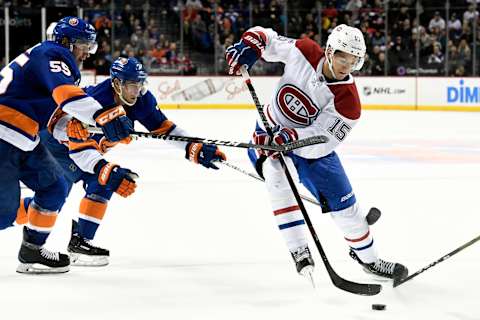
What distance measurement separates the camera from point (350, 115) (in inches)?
143

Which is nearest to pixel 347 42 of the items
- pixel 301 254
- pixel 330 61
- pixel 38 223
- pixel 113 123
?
pixel 330 61

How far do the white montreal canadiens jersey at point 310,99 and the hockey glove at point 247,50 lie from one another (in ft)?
0.14

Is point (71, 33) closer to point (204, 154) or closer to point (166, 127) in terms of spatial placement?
point (166, 127)

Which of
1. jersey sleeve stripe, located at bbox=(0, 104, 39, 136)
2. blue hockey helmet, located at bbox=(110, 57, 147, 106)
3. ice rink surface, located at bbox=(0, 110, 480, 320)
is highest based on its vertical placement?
blue hockey helmet, located at bbox=(110, 57, 147, 106)

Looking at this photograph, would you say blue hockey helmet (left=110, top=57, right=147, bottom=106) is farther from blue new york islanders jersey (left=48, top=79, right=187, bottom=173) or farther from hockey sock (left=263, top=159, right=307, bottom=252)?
hockey sock (left=263, top=159, right=307, bottom=252)

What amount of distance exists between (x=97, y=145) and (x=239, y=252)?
0.85 metres

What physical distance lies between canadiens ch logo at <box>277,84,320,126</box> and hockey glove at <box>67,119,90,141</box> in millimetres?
841

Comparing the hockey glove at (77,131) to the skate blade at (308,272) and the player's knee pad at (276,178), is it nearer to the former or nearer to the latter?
the player's knee pad at (276,178)

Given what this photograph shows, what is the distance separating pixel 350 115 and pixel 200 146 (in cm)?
76

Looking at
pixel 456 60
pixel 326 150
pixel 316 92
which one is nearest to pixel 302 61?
pixel 316 92

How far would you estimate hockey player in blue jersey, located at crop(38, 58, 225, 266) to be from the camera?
3.87 metres

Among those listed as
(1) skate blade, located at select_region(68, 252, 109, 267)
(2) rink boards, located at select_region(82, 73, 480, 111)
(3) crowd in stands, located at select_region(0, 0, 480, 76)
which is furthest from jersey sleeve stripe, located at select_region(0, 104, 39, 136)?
(3) crowd in stands, located at select_region(0, 0, 480, 76)

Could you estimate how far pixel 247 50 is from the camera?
3.75 meters

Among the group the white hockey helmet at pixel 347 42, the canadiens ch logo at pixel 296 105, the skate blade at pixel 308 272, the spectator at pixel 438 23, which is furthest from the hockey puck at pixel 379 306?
the spectator at pixel 438 23
